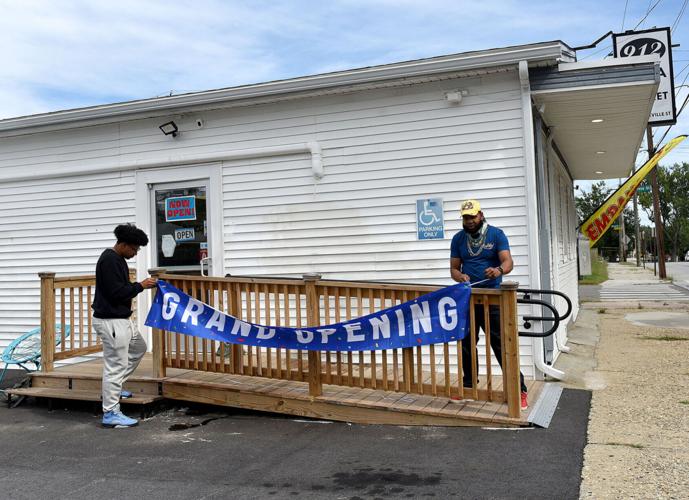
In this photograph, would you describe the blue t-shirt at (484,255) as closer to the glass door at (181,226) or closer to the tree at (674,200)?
the glass door at (181,226)

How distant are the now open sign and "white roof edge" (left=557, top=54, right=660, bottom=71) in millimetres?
4658

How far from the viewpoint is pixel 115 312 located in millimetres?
5516

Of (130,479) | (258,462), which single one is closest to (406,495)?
(258,462)

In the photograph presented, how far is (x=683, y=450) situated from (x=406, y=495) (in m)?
2.04

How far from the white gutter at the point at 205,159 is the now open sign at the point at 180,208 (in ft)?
1.48

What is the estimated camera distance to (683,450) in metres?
4.27

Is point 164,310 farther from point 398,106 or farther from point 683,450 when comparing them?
point 683,450

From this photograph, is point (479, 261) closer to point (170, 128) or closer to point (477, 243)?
point (477, 243)

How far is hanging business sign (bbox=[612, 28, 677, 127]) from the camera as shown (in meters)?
11.5

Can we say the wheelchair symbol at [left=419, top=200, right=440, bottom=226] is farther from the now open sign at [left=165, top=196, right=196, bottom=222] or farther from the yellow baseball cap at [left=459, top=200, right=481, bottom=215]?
the now open sign at [left=165, top=196, right=196, bottom=222]

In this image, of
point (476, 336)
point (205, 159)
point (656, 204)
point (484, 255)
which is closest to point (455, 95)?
point (484, 255)

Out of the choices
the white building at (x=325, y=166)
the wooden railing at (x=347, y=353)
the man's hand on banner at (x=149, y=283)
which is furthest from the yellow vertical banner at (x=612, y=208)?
the man's hand on banner at (x=149, y=283)

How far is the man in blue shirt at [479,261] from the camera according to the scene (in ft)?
17.1

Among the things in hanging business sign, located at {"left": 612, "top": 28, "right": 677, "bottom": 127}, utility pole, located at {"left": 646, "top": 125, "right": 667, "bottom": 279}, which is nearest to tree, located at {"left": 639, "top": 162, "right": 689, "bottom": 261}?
utility pole, located at {"left": 646, "top": 125, "right": 667, "bottom": 279}
